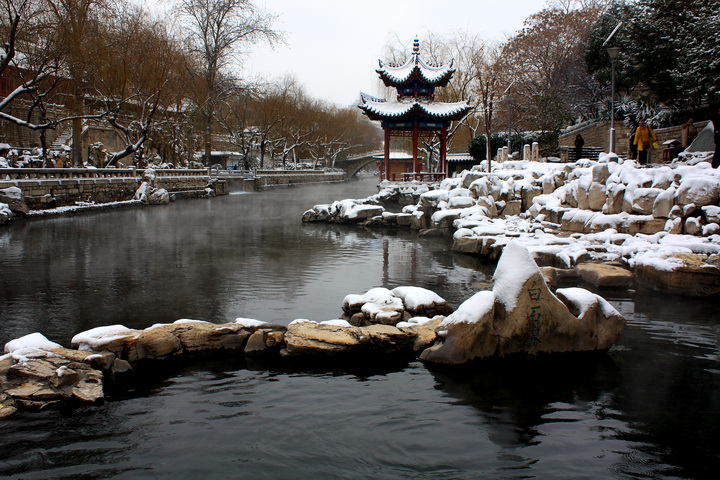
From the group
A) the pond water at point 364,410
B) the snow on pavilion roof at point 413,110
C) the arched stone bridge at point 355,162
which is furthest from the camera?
the arched stone bridge at point 355,162

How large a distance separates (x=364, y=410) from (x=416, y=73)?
23091mm

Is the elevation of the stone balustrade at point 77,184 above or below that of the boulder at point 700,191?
above

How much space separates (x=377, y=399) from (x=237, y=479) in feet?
5.70

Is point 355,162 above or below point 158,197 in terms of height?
above

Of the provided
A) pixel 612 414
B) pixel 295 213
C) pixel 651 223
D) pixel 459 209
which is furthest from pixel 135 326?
pixel 295 213

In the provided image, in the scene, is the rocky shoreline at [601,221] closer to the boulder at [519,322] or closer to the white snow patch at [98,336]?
the boulder at [519,322]

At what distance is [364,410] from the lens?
5336mm

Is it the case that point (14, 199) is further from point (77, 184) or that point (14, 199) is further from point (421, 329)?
point (421, 329)

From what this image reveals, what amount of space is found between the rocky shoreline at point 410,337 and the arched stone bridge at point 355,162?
196 ft

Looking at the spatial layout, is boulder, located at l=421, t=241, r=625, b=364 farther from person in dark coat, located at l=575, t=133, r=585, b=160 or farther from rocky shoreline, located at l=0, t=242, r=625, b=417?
person in dark coat, located at l=575, t=133, r=585, b=160

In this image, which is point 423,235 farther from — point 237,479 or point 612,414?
point 237,479

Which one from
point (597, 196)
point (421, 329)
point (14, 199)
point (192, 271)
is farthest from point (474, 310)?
point (14, 199)

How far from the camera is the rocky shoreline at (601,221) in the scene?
9.88 meters

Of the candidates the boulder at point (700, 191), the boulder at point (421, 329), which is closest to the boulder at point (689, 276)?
the boulder at point (700, 191)
